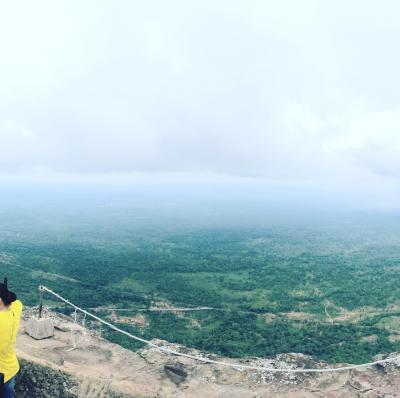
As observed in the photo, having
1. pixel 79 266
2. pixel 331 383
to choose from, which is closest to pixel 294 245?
pixel 79 266

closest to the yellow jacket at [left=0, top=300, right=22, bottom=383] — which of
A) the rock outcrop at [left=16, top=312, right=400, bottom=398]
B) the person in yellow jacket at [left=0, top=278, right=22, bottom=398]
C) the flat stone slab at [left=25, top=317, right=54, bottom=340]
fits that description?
the person in yellow jacket at [left=0, top=278, right=22, bottom=398]

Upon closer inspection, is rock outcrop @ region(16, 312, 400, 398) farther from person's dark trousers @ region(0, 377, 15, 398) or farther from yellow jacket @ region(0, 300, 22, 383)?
yellow jacket @ region(0, 300, 22, 383)

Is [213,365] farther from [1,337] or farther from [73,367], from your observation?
[1,337]

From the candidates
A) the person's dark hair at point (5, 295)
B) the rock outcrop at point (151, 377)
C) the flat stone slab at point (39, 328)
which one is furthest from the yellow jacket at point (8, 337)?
the flat stone slab at point (39, 328)

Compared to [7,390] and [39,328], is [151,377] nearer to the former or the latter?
[39,328]

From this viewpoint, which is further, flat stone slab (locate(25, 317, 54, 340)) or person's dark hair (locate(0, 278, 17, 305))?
flat stone slab (locate(25, 317, 54, 340))
